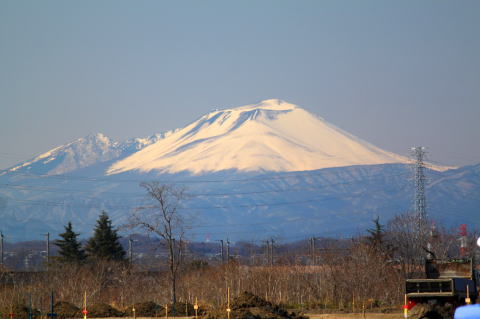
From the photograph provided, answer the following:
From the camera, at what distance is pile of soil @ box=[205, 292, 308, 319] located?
1203 inches

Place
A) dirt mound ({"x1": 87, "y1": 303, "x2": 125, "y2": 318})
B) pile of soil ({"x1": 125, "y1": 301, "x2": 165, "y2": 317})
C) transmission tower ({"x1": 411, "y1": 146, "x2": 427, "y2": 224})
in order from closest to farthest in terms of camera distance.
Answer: dirt mound ({"x1": 87, "y1": 303, "x2": 125, "y2": 318})
pile of soil ({"x1": 125, "y1": 301, "x2": 165, "y2": 317})
transmission tower ({"x1": 411, "y1": 146, "x2": 427, "y2": 224})

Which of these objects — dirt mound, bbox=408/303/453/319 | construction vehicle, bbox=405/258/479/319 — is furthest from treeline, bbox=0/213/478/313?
dirt mound, bbox=408/303/453/319

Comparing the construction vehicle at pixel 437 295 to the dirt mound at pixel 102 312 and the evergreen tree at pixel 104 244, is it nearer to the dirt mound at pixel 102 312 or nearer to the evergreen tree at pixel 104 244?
the dirt mound at pixel 102 312

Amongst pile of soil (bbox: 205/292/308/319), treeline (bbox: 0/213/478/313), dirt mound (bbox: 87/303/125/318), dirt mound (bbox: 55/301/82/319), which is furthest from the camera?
treeline (bbox: 0/213/478/313)

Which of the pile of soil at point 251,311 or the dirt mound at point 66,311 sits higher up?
the pile of soil at point 251,311

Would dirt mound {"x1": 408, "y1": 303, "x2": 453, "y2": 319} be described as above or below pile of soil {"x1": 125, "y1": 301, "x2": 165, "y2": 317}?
above

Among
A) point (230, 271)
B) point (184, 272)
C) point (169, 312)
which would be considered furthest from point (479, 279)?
point (184, 272)

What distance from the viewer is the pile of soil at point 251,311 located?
30550 mm

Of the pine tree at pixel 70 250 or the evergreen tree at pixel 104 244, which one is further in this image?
the evergreen tree at pixel 104 244

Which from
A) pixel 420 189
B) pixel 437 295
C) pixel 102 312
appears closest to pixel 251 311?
pixel 437 295

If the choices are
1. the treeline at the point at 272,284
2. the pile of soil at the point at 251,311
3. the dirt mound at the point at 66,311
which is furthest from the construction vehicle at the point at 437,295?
the dirt mound at the point at 66,311

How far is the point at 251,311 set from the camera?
32.0 m

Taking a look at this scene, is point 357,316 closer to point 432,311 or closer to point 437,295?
point 437,295

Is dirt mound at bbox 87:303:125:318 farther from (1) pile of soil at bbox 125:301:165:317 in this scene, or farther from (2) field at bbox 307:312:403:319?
(2) field at bbox 307:312:403:319
